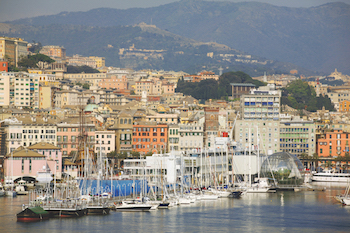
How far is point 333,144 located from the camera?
126 meters

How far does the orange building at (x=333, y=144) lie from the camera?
125625mm

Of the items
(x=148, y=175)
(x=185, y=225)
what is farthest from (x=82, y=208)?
(x=148, y=175)

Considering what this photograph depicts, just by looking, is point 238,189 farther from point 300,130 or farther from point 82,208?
point 300,130

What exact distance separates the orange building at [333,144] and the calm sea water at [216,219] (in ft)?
147

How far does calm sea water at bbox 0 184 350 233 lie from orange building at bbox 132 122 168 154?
120ft

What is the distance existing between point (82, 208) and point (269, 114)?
225 ft

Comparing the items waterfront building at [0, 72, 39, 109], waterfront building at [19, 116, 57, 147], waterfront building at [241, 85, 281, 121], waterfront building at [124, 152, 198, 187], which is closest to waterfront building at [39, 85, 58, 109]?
waterfront building at [0, 72, 39, 109]

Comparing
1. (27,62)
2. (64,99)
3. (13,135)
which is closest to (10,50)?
(27,62)

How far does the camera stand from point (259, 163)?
105125 millimetres

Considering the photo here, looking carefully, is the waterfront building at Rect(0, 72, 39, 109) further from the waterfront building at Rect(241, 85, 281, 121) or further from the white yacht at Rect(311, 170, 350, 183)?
the white yacht at Rect(311, 170, 350, 183)

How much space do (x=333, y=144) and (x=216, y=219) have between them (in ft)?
214

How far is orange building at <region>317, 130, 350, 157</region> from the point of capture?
12562 cm

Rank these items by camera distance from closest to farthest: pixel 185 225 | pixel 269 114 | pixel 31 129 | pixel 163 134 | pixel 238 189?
pixel 185 225, pixel 238 189, pixel 31 129, pixel 163 134, pixel 269 114

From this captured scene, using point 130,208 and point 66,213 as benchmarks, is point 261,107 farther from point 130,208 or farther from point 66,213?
point 66,213
